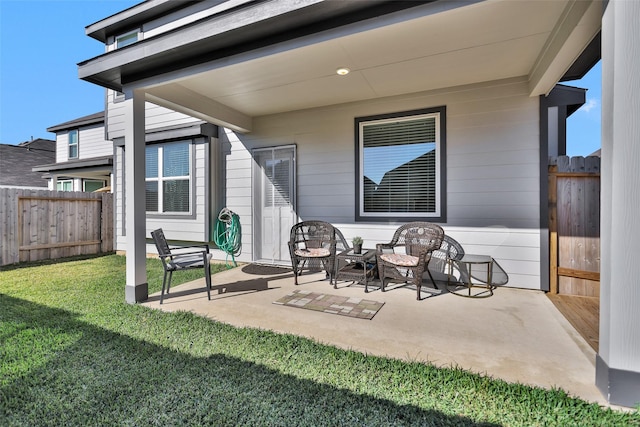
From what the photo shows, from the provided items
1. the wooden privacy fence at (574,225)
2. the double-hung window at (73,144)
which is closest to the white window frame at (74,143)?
the double-hung window at (73,144)

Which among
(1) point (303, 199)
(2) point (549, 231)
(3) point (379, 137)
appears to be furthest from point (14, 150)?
(2) point (549, 231)

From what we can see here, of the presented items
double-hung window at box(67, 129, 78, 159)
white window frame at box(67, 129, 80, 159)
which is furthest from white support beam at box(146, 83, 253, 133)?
double-hung window at box(67, 129, 78, 159)

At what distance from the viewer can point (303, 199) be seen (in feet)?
18.0

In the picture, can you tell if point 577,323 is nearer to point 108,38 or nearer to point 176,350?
point 176,350

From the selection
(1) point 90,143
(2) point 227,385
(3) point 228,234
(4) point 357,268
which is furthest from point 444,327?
(1) point 90,143

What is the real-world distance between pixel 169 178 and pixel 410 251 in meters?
5.29

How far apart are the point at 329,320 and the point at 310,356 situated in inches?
31.3

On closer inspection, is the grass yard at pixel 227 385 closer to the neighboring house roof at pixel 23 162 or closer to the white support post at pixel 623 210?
the white support post at pixel 623 210

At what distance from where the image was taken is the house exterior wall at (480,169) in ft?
13.2

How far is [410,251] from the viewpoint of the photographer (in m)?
4.46

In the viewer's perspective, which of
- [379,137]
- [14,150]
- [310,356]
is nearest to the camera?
[310,356]

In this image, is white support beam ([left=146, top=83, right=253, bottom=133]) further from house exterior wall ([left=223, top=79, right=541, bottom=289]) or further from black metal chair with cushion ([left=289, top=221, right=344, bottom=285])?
black metal chair with cushion ([left=289, top=221, right=344, bottom=285])

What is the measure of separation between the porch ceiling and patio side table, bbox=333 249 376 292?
8.20ft

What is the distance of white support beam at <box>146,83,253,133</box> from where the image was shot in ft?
13.2
